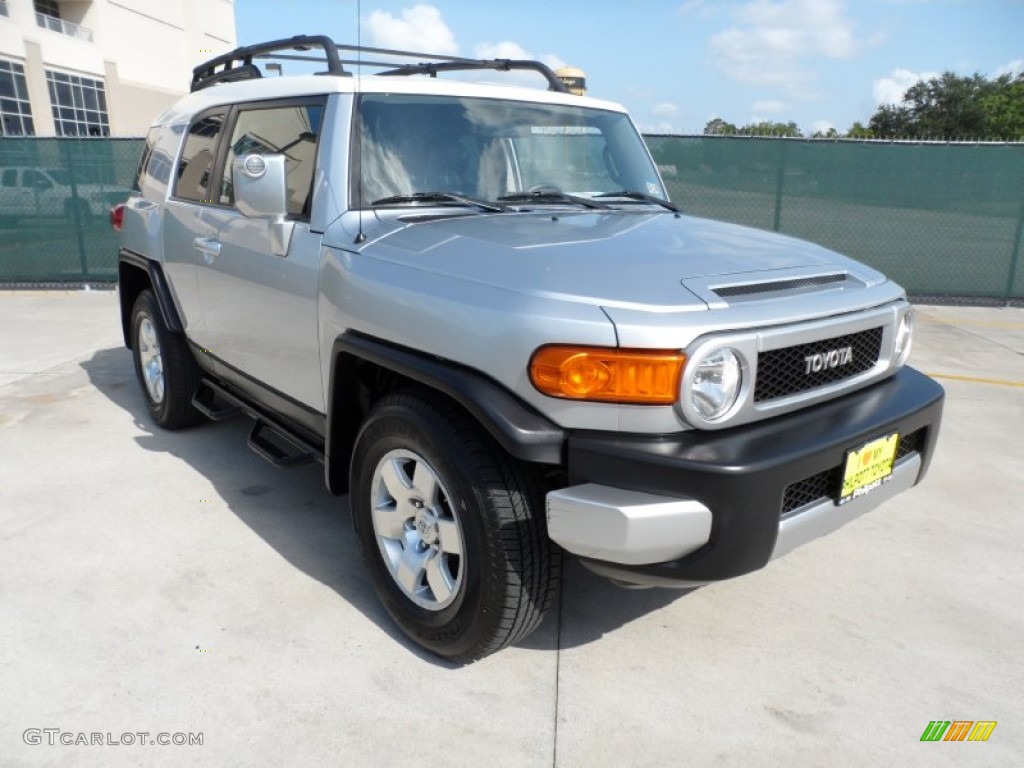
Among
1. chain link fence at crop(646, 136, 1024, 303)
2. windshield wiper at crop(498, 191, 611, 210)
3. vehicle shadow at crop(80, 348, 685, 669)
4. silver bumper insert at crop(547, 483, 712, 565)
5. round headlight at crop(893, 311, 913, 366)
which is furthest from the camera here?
chain link fence at crop(646, 136, 1024, 303)

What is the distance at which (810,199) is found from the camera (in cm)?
1013

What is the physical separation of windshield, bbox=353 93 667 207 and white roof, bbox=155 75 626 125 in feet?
0.12

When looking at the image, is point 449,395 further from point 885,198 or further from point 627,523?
point 885,198

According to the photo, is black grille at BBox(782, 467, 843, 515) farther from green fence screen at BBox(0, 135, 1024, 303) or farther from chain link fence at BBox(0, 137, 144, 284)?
chain link fence at BBox(0, 137, 144, 284)

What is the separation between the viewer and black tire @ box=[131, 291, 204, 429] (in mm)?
4734

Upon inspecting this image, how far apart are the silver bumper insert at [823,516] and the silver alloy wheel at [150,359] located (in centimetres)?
384

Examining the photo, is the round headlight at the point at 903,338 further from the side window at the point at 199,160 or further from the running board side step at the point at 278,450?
the side window at the point at 199,160

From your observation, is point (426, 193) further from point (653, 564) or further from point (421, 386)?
point (653, 564)

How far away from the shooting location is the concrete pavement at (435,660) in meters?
2.42

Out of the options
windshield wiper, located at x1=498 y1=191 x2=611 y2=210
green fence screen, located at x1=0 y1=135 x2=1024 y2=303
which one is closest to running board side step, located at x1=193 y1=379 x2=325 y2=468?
windshield wiper, located at x1=498 y1=191 x2=611 y2=210

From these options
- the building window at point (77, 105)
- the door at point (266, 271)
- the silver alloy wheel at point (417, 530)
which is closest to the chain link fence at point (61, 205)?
the door at point (266, 271)

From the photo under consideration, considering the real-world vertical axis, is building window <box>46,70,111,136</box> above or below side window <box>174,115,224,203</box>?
above

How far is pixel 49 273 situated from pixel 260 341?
28.0ft

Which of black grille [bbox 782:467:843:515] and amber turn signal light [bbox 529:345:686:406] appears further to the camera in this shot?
black grille [bbox 782:467:843:515]
